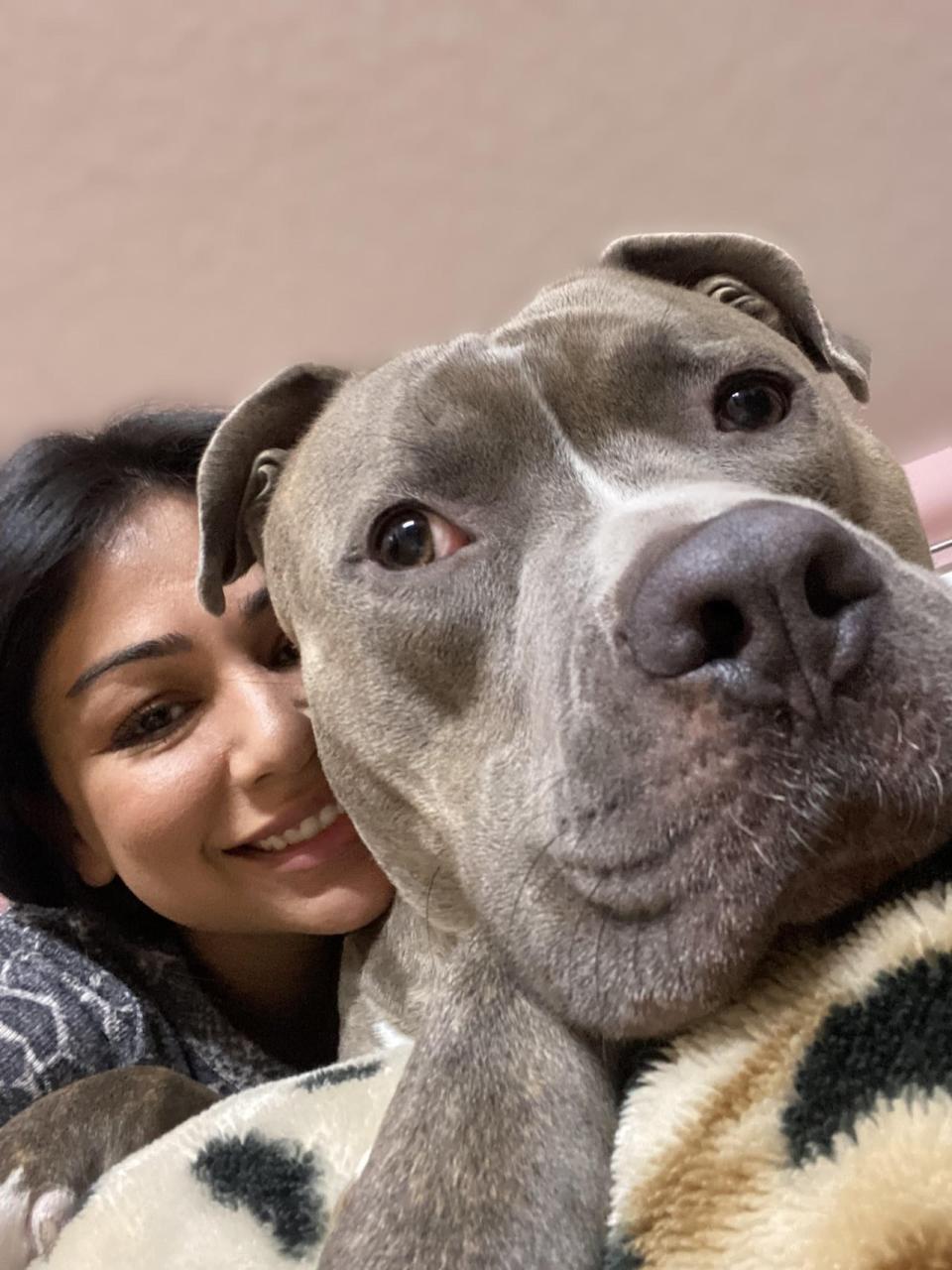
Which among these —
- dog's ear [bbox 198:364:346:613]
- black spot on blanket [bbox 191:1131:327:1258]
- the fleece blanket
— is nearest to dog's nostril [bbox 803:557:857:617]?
the fleece blanket

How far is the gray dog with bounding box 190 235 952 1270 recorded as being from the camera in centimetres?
91

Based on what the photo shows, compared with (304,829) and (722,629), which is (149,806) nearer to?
(304,829)

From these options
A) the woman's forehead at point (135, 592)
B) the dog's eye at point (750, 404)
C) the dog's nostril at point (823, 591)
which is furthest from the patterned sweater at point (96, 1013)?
the dog's nostril at point (823, 591)

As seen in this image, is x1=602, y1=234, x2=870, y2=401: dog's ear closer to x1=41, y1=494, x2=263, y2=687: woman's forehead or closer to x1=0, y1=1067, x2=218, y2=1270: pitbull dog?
x1=41, y1=494, x2=263, y2=687: woman's forehead

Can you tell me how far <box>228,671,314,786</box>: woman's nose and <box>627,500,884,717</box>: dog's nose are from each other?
3.46 feet

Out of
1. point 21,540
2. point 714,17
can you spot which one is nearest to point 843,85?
point 714,17

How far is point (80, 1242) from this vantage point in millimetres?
1148

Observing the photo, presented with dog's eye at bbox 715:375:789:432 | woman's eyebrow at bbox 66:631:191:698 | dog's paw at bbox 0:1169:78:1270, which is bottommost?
dog's paw at bbox 0:1169:78:1270

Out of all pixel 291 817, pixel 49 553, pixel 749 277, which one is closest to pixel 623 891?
pixel 291 817

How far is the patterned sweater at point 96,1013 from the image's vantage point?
1937 mm

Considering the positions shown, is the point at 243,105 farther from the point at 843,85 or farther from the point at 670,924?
the point at 670,924

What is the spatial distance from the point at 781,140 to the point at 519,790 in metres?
3.06

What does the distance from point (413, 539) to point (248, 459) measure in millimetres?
531

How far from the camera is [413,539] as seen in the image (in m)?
1.48
